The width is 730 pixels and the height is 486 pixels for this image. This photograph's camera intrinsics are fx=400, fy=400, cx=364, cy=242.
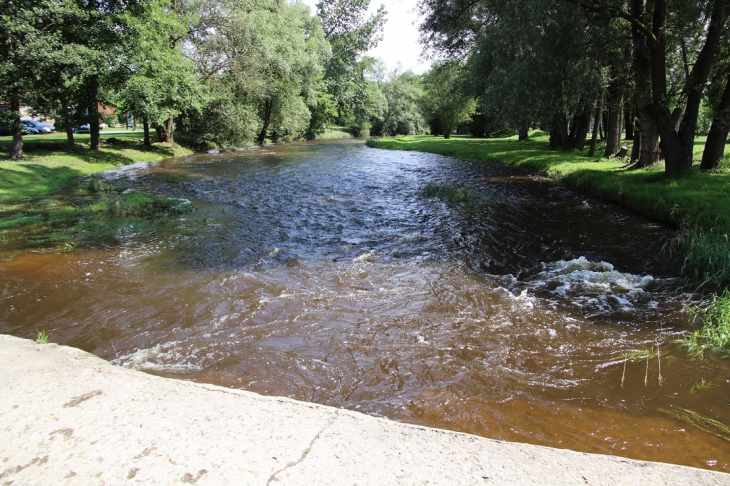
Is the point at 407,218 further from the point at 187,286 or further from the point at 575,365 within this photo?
the point at 575,365

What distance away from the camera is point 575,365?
5.63 m

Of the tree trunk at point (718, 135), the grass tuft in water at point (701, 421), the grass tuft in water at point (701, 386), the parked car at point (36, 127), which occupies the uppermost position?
the parked car at point (36, 127)

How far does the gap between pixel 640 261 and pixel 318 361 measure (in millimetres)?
8370

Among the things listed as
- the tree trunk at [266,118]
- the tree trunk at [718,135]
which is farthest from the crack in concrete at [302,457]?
the tree trunk at [266,118]

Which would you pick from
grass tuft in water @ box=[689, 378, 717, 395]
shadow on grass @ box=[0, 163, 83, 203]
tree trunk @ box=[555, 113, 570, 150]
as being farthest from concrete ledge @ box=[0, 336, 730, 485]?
tree trunk @ box=[555, 113, 570, 150]

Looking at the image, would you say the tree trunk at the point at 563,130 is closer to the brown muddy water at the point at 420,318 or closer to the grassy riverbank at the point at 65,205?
the brown muddy water at the point at 420,318

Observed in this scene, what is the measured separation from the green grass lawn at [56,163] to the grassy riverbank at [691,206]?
21445 mm

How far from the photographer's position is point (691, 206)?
1144cm

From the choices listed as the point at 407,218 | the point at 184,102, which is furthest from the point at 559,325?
the point at 184,102

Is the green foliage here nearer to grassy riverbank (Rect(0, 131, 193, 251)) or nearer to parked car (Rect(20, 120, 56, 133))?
parked car (Rect(20, 120, 56, 133))

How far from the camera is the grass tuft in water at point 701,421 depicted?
166 inches

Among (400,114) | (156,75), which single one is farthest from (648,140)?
(400,114)

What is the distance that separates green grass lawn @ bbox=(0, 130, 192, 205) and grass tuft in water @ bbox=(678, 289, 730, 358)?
826 inches

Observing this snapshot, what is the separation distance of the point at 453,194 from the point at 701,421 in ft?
43.9
